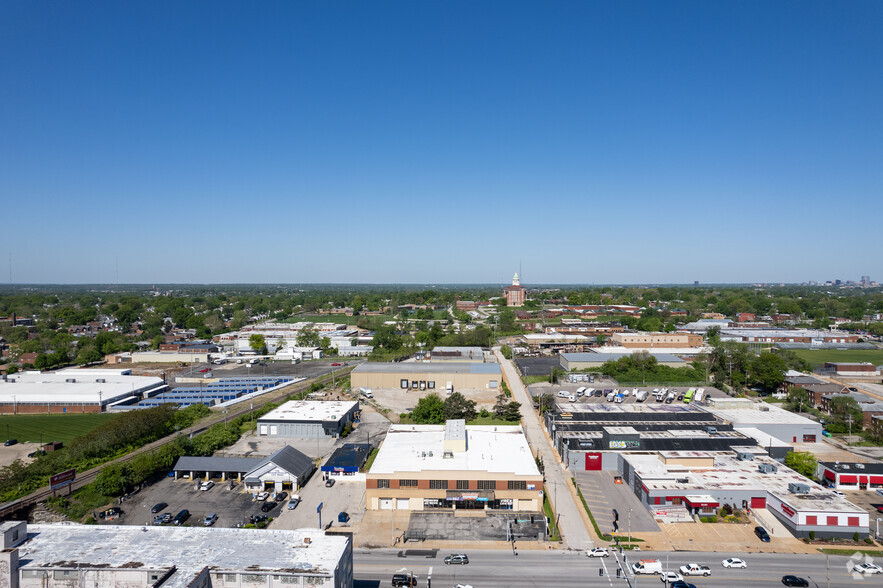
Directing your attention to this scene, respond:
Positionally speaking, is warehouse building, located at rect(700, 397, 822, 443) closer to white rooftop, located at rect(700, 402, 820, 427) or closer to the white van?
white rooftop, located at rect(700, 402, 820, 427)

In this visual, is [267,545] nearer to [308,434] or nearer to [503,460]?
[503,460]

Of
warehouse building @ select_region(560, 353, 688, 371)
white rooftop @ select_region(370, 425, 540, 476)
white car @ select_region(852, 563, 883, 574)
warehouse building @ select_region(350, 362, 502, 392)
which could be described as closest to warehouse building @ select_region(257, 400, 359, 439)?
white rooftop @ select_region(370, 425, 540, 476)

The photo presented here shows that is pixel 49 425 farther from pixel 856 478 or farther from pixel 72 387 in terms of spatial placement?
pixel 856 478

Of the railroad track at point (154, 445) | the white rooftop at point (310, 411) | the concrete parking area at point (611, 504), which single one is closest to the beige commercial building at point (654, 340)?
the railroad track at point (154, 445)

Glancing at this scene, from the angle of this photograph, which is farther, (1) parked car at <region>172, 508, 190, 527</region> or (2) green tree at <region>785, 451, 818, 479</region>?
(2) green tree at <region>785, 451, 818, 479</region>

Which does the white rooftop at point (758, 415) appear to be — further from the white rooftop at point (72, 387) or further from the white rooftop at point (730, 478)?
the white rooftop at point (72, 387)
